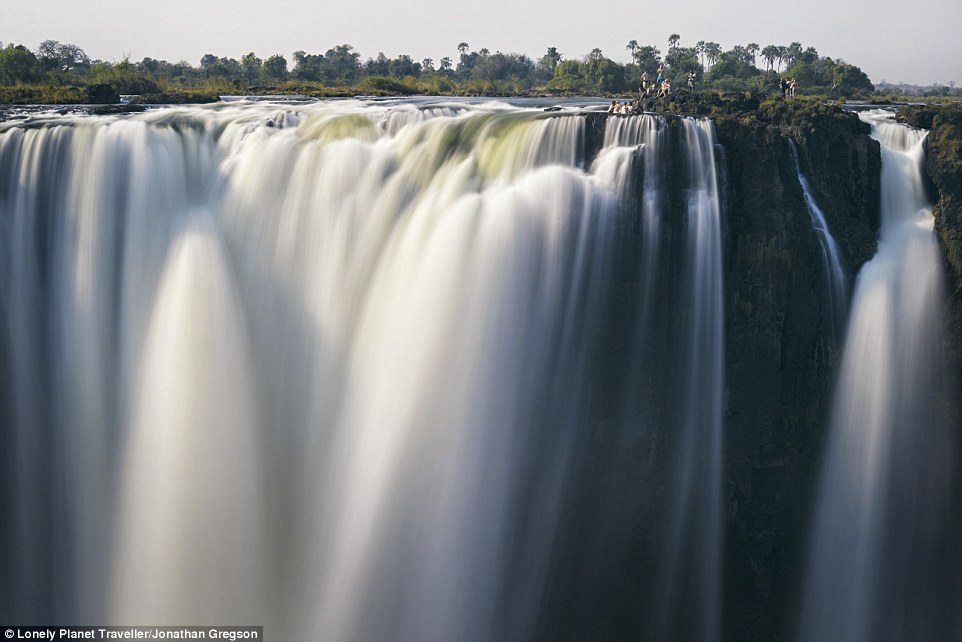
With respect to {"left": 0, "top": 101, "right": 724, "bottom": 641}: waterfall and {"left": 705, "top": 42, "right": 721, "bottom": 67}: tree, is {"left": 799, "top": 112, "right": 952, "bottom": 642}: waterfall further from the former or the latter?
{"left": 705, "top": 42, "right": 721, "bottom": 67}: tree

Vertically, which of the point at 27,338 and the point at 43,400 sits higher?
the point at 27,338

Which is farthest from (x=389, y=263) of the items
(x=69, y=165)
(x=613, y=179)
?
(x=69, y=165)

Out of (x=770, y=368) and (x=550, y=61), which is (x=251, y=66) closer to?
(x=550, y=61)

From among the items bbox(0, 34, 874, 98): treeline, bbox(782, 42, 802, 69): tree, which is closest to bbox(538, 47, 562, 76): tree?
bbox(0, 34, 874, 98): treeline

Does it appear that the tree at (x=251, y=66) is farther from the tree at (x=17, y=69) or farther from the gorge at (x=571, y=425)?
the gorge at (x=571, y=425)

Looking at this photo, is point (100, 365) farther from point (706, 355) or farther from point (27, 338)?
point (706, 355)

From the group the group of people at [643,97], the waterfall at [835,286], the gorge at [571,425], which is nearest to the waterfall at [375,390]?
the gorge at [571,425]
